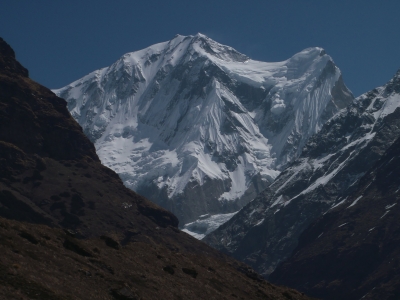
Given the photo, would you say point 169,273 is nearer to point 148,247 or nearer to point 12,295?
point 148,247

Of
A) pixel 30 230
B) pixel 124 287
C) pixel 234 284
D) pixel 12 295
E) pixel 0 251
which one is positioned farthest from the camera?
pixel 234 284

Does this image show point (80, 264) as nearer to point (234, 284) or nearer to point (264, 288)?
point (234, 284)

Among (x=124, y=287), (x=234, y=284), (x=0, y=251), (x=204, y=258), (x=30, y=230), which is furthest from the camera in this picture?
(x=204, y=258)

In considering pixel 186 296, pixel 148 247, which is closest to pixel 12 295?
pixel 186 296

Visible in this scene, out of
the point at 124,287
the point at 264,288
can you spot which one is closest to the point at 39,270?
the point at 124,287

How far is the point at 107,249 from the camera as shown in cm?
9081

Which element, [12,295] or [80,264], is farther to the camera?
[80,264]

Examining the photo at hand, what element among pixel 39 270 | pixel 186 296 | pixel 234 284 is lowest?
pixel 39 270

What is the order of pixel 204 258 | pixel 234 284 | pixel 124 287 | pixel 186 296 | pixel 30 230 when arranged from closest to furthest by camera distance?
pixel 124 287 → pixel 30 230 → pixel 186 296 → pixel 234 284 → pixel 204 258

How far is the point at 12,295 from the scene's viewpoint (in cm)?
5934

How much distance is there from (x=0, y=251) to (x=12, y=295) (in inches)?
373

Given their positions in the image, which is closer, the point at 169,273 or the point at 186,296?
the point at 186,296

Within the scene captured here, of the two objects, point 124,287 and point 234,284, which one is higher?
point 234,284

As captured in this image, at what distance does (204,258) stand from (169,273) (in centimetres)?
1803
